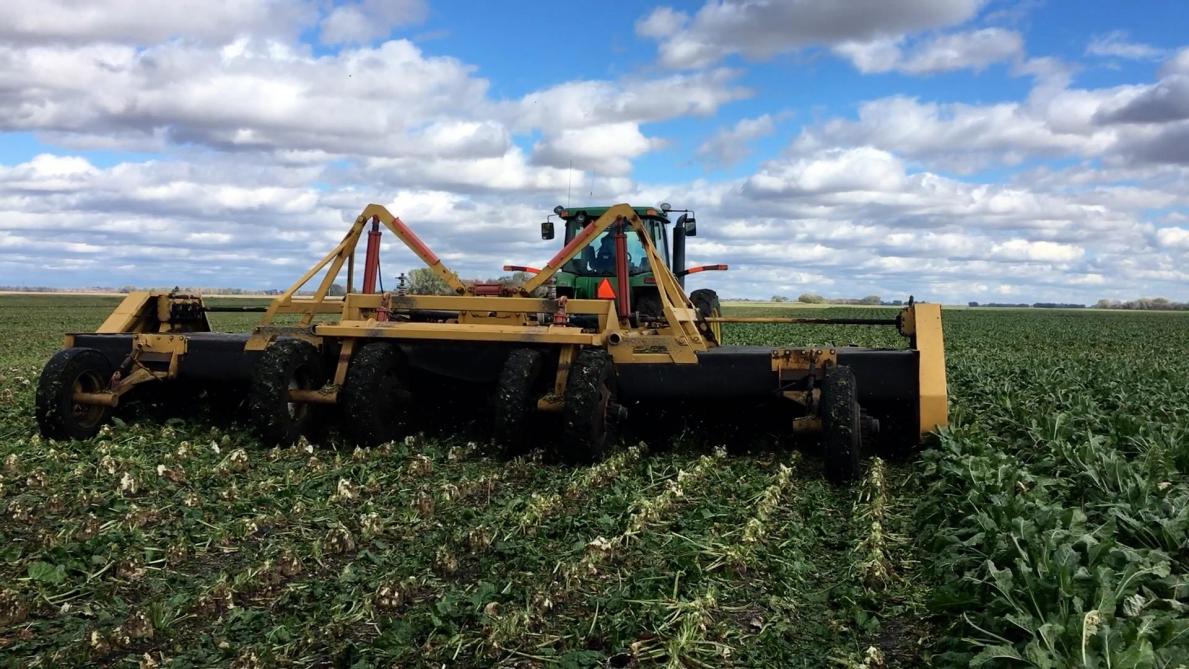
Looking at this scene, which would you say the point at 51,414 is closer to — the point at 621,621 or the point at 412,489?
the point at 412,489

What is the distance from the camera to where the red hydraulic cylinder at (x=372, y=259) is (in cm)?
948

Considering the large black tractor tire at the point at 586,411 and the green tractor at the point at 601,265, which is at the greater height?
the green tractor at the point at 601,265

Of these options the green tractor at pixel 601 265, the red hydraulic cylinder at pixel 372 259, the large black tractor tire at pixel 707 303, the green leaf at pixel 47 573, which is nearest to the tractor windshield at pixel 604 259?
the green tractor at pixel 601 265

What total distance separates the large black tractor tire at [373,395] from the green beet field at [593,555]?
0.27m

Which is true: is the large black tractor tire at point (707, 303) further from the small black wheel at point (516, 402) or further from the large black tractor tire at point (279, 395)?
the large black tractor tire at point (279, 395)

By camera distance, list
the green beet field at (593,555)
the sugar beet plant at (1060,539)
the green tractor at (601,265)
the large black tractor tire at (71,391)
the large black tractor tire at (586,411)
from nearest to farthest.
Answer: the sugar beet plant at (1060,539), the green beet field at (593,555), the large black tractor tire at (586,411), the large black tractor tire at (71,391), the green tractor at (601,265)

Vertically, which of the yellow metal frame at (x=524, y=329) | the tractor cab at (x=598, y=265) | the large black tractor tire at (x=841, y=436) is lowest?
the large black tractor tire at (x=841, y=436)

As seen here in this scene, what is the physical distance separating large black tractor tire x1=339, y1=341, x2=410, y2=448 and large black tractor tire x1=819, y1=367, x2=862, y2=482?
12.1ft

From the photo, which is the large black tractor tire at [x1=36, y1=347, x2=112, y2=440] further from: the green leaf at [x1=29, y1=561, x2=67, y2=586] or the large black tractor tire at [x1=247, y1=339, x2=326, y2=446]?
the green leaf at [x1=29, y1=561, x2=67, y2=586]

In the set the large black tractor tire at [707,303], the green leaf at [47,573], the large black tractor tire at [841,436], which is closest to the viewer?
the green leaf at [47,573]

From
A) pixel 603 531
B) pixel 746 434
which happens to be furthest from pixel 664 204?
pixel 603 531

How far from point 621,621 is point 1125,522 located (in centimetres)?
285

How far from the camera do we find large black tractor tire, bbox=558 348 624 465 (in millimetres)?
7227

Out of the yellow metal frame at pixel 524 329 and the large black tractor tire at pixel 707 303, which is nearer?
the yellow metal frame at pixel 524 329
